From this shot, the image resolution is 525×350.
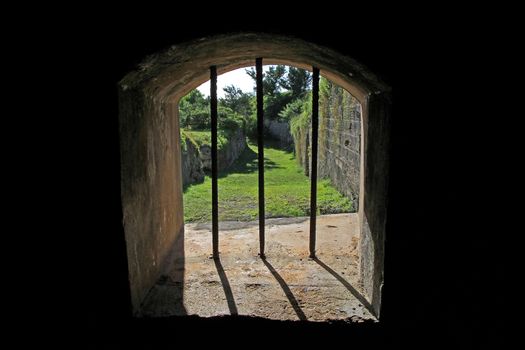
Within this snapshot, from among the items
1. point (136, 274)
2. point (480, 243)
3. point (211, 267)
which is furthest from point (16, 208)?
point (480, 243)

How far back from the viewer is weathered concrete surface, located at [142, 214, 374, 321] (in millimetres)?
1771

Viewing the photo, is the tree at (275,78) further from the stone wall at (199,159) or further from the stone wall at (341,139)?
the stone wall at (341,139)

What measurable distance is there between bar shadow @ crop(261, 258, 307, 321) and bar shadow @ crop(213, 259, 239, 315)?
0.96ft

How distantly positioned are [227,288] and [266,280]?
0.25 m

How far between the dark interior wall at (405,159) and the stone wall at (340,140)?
416 centimetres

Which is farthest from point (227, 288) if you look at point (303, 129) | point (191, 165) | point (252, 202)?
point (303, 129)

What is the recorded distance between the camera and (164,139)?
2584 millimetres

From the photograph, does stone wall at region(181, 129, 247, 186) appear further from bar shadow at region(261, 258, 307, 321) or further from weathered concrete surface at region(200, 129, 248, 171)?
bar shadow at region(261, 258, 307, 321)

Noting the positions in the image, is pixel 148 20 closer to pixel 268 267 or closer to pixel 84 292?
pixel 84 292

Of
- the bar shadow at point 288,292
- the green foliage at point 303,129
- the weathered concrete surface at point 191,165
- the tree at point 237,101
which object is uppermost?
the tree at point 237,101

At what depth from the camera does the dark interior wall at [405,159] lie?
135 cm

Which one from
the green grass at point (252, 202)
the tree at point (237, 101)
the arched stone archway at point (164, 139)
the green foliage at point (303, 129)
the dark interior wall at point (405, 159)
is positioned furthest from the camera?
the tree at point (237, 101)

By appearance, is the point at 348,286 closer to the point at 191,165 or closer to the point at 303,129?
the point at 191,165

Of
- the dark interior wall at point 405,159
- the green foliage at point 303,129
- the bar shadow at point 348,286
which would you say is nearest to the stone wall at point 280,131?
the green foliage at point 303,129
